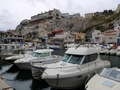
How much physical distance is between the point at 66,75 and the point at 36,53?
9476 mm

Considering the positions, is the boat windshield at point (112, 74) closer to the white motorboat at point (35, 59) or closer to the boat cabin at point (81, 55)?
the boat cabin at point (81, 55)

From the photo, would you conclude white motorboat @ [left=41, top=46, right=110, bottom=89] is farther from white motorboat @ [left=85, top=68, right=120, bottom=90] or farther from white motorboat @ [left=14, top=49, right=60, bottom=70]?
white motorboat @ [left=14, top=49, right=60, bottom=70]

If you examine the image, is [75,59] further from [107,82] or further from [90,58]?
[107,82]

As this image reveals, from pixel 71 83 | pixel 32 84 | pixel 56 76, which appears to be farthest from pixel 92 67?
pixel 32 84

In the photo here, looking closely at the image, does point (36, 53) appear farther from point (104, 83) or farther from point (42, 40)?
point (42, 40)

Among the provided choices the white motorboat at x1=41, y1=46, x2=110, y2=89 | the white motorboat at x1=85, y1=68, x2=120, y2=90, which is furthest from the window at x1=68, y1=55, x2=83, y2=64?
the white motorboat at x1=85, y1=68, x2=120, y2=90

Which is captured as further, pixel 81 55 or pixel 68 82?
pixel 81 55

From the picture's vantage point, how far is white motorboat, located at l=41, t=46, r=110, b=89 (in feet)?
30.1

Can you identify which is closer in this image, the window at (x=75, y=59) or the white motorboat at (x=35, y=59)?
the window at (x=75, y=59)

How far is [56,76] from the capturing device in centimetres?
898

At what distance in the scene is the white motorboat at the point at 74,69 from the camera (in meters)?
9.16

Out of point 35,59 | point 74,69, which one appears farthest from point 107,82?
point 35,59

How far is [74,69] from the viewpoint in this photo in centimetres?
962

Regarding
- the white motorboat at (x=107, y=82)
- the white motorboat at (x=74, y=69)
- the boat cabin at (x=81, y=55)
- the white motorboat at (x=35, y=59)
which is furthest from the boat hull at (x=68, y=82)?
the white motorboat at (x=35, y=59)
